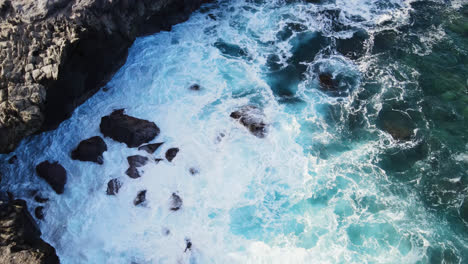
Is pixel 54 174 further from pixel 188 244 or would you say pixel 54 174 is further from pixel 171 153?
pixel 188 244

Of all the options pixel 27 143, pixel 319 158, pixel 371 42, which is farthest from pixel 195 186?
pixel 371 42

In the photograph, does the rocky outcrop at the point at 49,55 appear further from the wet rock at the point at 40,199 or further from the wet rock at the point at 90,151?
the wet rock at the point at 40,199

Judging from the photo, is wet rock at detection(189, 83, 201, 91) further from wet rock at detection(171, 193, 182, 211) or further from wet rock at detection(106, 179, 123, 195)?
wet rock at detection(106, 179, 123, 195)

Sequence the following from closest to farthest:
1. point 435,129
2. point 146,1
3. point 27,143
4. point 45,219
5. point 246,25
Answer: point 45,219 < point 27,143 < point 435,129 < point 146,1 < point 246,25

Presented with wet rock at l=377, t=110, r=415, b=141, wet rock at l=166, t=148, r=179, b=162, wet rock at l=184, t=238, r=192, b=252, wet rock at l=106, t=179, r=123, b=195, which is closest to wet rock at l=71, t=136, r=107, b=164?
wet rock at l=106, t=179, r=123, b=195

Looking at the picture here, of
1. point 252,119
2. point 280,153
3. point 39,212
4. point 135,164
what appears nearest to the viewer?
point 39,212

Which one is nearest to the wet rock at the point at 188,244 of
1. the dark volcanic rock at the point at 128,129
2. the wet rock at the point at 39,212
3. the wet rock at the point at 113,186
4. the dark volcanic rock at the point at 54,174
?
the wet rock at the point at 113,186

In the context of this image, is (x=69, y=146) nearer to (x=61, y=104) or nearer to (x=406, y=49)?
(x=61, y=104)

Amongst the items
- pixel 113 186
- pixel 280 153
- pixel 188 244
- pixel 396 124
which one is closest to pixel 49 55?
pixel 113 186
